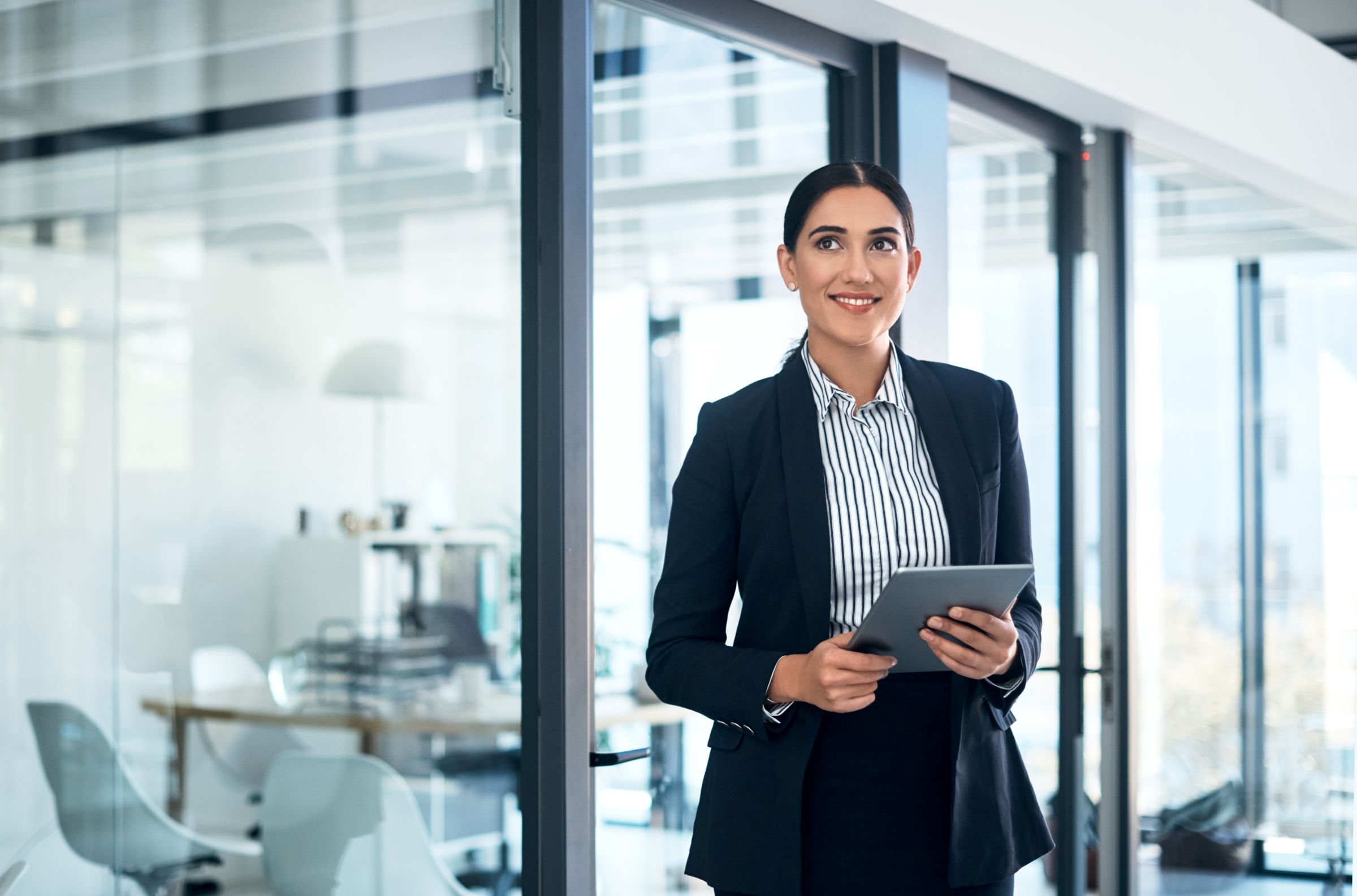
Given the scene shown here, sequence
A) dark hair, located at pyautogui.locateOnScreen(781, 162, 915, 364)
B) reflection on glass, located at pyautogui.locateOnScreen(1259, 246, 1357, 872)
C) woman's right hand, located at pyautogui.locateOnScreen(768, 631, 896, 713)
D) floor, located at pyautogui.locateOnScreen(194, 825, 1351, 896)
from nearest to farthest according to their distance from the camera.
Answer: woman's right hand, located at pyautogui.locateOnScreen(768, 631, 896, 713) → dark hair, located at pyautogui.locateOnScreen(781, 162, 915, 364) → floor, located at pyautogui.locateOnScreen(194, 825, 1351, 896) → reflection on glass, located at pyautogui.locateOnScreen(1259, 246, 1357, 872)

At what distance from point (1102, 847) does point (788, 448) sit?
2475mm

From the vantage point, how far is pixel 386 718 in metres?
2.39

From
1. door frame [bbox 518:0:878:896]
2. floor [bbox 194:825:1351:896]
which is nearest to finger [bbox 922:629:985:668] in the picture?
door frame [bbox 518:0:878:896]

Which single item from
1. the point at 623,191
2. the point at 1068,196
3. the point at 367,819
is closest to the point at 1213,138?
the point at 1068,196

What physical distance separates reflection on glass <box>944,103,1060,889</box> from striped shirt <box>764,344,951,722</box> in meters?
1.35

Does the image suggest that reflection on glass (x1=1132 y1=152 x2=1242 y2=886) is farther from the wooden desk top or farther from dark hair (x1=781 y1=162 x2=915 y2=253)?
dark hair (x1=781 y1=162 x2=915 y2=253)

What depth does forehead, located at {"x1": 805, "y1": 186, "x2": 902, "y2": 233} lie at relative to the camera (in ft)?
5.77

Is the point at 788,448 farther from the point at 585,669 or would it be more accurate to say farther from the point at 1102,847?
the point at 1102,847

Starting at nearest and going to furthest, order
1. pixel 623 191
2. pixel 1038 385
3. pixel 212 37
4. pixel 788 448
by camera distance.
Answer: pixel 788 448, pixel 212 37, pixel 623 191, pixel 1038 385

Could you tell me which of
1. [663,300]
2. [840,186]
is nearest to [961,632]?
[840,186]

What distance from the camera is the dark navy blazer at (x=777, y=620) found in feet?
5.50

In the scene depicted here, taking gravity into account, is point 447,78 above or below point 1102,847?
above

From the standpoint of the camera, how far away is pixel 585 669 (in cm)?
219

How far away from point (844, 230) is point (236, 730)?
46.1 inches
